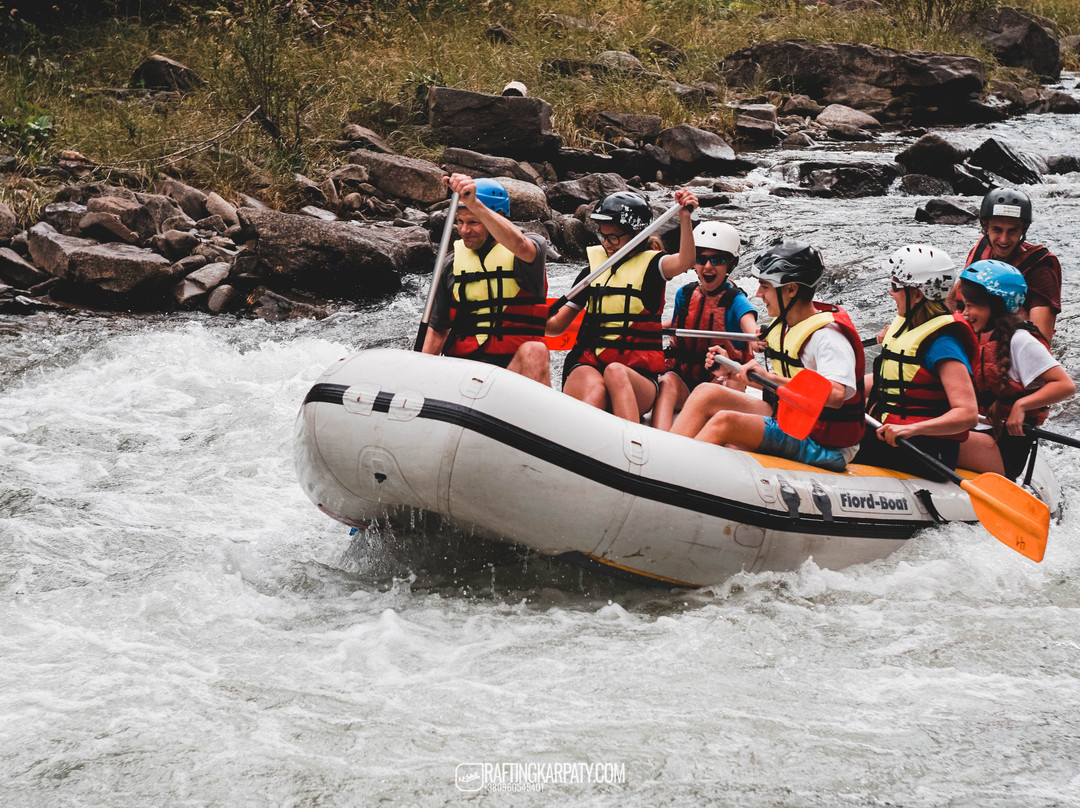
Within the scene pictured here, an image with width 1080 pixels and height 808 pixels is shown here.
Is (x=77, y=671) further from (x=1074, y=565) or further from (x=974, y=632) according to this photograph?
(x=1074, y=565)

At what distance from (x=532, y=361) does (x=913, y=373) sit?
1.43 m

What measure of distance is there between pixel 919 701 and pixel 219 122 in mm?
9122

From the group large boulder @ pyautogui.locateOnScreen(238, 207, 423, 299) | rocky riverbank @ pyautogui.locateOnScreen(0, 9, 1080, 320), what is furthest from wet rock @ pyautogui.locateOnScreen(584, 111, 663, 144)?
large boulder @ pyautogui.locateOnScreen(238, 207, 423, 299)

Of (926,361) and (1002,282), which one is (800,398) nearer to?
(926,361)

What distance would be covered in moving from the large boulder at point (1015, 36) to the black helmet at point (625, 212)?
1584cm

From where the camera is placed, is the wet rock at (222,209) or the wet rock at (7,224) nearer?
the wet rock at (7,224)

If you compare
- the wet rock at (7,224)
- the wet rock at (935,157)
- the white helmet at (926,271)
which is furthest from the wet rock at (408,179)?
the white helmet at (926,271)

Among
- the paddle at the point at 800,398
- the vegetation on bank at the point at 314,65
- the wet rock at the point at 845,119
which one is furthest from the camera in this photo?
the wet rock at the point at 845,119

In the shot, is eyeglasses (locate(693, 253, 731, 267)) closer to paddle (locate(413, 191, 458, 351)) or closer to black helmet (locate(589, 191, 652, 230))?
black helmet (locate(589, 191, 652, 230))

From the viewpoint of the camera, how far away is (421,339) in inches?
165

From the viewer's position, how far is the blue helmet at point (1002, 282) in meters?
3.98

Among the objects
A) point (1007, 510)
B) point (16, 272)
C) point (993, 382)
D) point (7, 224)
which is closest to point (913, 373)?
point (993, 382)

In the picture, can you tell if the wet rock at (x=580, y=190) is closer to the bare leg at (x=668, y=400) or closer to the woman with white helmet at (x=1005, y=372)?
the bare leg at (x=668, y=400)

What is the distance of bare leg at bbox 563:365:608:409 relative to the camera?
406cm
